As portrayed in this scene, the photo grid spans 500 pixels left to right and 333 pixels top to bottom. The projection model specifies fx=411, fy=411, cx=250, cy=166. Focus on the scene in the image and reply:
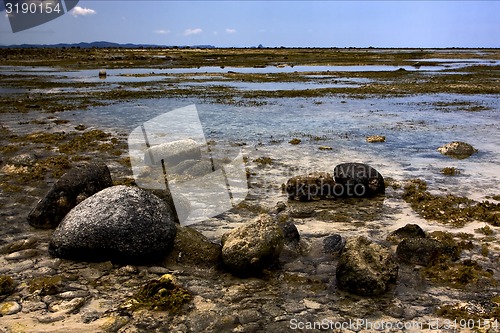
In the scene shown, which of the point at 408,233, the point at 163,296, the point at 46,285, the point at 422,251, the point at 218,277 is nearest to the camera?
the point at 163,296

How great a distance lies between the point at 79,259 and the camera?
813cm

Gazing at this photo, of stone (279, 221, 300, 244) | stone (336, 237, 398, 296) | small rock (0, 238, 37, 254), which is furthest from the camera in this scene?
stone (279, 221, 300, 244)

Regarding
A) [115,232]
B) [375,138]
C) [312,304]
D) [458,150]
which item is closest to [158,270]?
[115,232]

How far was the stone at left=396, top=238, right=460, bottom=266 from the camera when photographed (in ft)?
27.2

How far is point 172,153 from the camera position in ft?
49.2

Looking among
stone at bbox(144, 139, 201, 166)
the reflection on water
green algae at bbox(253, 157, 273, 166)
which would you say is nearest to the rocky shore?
the reflection on water

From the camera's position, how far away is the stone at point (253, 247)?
7.77 meters

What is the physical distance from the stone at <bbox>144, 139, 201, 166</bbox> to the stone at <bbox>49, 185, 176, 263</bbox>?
6509 millimetres

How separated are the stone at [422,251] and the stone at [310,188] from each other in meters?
3.74

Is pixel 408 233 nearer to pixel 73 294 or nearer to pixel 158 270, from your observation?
pixel 158 270

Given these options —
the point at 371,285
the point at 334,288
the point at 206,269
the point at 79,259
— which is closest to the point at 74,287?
the point at 79,259

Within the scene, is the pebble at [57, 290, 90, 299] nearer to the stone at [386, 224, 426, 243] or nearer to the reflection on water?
the stone at [386, 224, 426, 243]

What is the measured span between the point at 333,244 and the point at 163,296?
3.92 m

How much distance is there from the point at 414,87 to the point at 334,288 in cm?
3929
